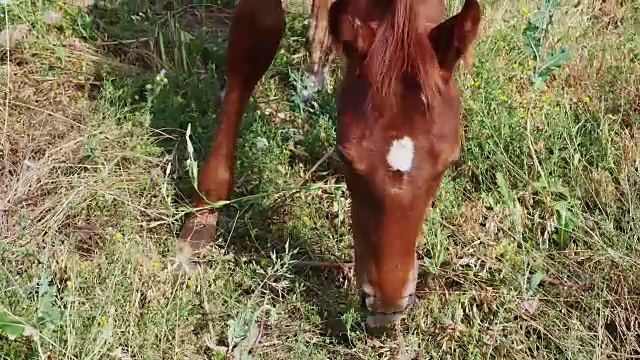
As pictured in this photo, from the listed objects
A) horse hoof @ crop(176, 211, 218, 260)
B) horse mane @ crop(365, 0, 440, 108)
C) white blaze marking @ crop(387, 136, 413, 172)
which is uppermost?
horse mane @ crop(365, 0, 440, 108)

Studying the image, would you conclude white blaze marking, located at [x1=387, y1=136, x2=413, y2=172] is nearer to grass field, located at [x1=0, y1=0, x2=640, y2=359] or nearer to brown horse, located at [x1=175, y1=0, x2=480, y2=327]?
brown horse, located at [x1=175, y1=0, x2=480, y2=327]

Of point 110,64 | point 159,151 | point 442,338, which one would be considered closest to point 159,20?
point 110,64

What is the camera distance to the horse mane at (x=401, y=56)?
228cm

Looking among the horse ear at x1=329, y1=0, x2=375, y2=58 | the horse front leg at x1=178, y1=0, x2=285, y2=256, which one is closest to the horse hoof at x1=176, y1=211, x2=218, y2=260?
the horse front leg at x1=178, y1=0, x2=285, y2=256

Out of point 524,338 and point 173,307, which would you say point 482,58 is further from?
point 173,307

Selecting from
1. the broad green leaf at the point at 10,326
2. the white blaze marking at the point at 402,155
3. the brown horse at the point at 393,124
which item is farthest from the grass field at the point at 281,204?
the white blaze marking at the point at 402,155

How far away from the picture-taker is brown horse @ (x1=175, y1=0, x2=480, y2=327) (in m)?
2.28

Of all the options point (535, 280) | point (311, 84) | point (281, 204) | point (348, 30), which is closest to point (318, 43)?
point (311, 84)

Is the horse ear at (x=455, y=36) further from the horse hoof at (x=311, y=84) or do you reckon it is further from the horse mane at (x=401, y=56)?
the horse hoof at (x=311, y=84)

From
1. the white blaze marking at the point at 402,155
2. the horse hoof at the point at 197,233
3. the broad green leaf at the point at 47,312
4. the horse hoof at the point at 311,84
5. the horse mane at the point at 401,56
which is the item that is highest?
the horse mane at the point at 401,56

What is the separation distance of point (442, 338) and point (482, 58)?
1.57 meters

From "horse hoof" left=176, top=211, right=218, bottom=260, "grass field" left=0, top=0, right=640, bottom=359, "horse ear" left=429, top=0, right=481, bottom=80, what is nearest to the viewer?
"horse ear" left=429, top=0, right=481, bottom=80

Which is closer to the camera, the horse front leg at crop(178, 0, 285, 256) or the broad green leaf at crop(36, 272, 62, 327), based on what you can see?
the broad green leaf at crop(36, 272, 62, 327)

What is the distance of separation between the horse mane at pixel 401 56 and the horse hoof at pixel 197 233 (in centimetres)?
118
